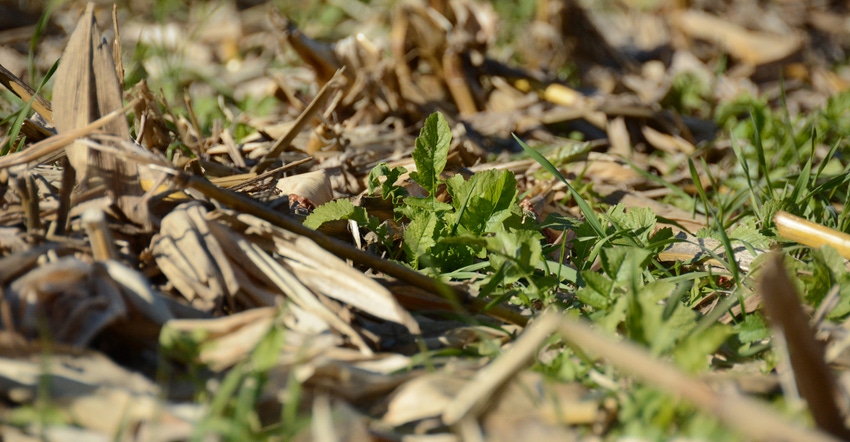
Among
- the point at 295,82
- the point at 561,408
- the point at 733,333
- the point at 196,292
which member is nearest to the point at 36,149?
the point at 196,292

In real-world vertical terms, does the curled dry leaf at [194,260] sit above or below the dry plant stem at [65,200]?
below

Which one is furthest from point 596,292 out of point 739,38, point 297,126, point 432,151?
point 739,38

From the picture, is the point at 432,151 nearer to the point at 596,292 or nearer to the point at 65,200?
the point at 596,292

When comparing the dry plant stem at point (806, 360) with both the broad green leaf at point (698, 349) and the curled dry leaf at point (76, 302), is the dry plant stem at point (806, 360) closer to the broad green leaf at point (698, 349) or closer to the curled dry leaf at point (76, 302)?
the broad green leaf at point (698, 349)

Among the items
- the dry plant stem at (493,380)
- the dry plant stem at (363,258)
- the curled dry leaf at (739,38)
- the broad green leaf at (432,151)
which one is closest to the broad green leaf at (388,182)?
the broad green leaf at (432,151)

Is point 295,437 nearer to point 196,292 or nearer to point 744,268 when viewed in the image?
point 196,292

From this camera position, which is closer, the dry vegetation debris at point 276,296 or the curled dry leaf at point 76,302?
the dry vegetation debris at point 276,296
